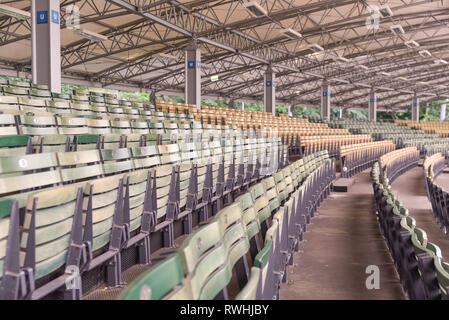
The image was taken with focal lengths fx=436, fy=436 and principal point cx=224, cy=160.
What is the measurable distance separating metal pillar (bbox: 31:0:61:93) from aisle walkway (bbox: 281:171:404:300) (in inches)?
221

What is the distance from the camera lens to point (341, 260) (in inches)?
153

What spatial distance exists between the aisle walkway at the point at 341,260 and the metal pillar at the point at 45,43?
18.4 ft

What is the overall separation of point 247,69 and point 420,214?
17843mm

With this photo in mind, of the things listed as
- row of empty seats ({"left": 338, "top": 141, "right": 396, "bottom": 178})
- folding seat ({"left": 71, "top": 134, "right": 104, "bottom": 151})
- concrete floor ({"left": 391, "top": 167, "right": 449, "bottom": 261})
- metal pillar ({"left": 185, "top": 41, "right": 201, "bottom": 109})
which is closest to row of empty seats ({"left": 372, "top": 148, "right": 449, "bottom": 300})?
concrete floor ({"left": 391, "top": 167, "right": 449, "bottom": 261})

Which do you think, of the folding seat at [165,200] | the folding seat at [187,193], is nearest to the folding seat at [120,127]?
the folding seat at [187,193]

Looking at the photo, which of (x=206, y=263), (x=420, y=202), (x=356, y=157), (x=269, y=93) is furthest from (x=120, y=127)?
(x=269, y=93)

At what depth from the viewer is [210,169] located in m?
4.18

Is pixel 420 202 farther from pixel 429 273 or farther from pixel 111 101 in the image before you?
pixel 429 273

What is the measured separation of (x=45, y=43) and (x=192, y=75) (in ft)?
23.9

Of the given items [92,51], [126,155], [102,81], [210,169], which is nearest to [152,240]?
[126,155]

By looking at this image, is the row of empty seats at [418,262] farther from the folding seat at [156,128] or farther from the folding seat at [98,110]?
the folding seat at [98,110]

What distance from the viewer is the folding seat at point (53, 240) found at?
1.67 metres

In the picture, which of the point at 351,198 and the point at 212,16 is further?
the point at 212,16

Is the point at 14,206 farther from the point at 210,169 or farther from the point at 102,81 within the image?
the point at 102,81
